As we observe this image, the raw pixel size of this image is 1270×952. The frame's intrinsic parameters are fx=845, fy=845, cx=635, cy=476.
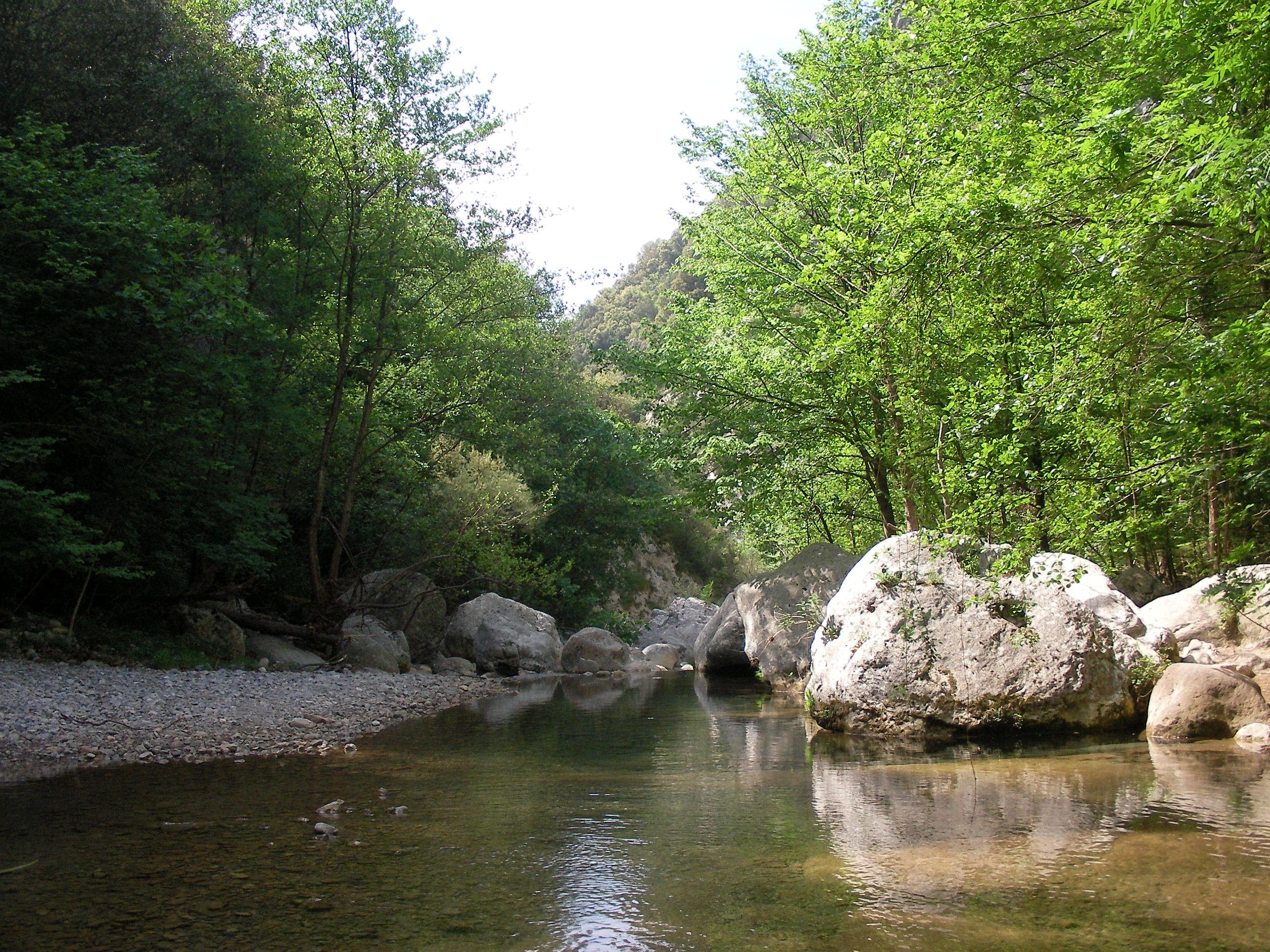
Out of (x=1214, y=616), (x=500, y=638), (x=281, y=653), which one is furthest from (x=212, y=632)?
(x=1214, y=616)

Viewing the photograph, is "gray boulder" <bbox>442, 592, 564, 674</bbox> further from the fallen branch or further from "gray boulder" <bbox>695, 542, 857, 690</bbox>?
"gray boulder" <bbox>695, 542, 857, 690</bbox>

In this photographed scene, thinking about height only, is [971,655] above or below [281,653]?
above

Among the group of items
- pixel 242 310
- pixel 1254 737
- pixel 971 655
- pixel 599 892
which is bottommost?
pixel 599 892

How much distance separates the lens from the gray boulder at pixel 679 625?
3353 centimetres

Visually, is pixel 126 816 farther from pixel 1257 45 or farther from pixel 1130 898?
pixel 1257 45

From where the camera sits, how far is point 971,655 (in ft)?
32.3

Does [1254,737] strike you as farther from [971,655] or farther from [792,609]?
[792,609]

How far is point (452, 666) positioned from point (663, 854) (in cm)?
1626

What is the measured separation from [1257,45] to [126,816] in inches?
364

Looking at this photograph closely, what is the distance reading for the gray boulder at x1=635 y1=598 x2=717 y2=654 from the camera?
110 ft

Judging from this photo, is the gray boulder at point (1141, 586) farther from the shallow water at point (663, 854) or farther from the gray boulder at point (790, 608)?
the shallow water at point (663, 854)

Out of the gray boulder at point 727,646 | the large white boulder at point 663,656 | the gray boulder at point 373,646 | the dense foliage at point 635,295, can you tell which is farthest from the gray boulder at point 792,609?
the dense foliage at point 635,295

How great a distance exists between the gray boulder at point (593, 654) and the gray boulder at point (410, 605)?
11.9 feet

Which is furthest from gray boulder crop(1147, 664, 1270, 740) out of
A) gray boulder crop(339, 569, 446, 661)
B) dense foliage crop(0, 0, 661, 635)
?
gray boulder crop(339, 569, 446, 661)
